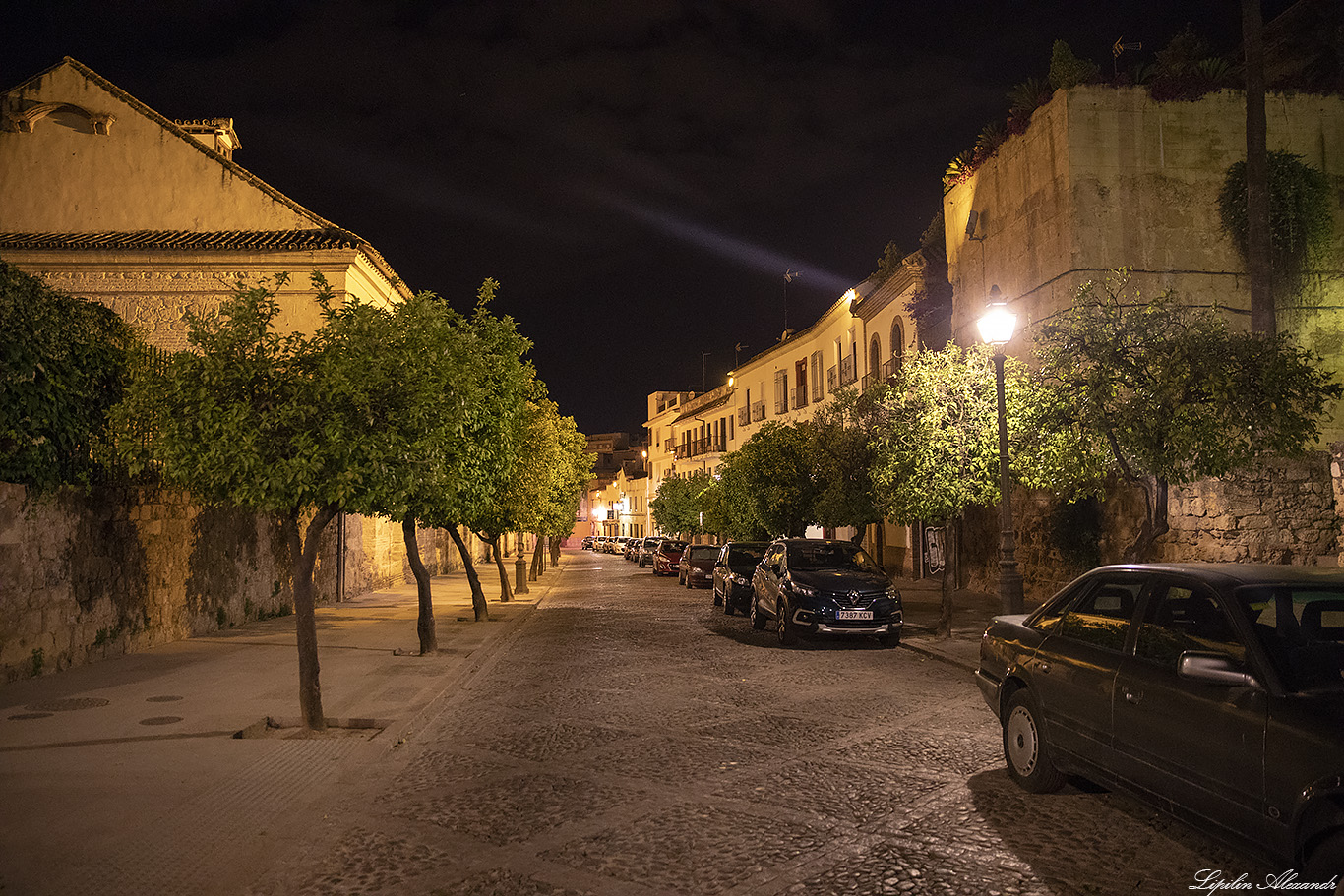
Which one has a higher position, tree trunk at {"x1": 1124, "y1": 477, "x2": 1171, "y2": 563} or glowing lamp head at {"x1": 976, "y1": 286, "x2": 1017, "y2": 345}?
glowing lamp head at {"x1": 976, "y1": 286, "x2": 1017, "y2": 345}

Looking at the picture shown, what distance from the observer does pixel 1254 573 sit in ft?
16.6

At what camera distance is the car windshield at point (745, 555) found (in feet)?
72.5

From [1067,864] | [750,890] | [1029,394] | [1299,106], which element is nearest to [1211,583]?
[1067,864]

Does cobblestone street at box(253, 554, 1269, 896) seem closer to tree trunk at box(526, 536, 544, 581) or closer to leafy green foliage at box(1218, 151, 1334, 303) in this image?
leafy green foliage at box(1218, 151, 1334, 303)

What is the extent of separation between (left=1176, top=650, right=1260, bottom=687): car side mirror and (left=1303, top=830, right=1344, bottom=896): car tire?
2.32 feet

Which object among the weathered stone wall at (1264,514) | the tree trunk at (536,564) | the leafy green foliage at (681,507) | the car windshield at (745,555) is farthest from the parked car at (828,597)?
the leafy green foliage at (681,507)

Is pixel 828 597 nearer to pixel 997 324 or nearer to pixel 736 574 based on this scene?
pixel 997 324

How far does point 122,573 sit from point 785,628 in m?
9.98

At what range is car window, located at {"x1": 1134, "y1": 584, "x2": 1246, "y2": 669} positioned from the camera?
16.0ft

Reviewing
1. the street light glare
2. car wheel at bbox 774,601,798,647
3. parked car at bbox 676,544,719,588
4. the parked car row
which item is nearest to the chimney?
parked car at bbox 676,544,719,588

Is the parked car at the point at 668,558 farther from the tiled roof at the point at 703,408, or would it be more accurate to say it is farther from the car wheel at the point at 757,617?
the car wheel at the point at 757,617

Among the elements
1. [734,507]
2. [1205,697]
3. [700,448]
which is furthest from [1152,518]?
[700,448]

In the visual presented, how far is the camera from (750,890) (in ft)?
15.5

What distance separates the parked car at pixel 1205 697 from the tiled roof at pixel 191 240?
920 inches
